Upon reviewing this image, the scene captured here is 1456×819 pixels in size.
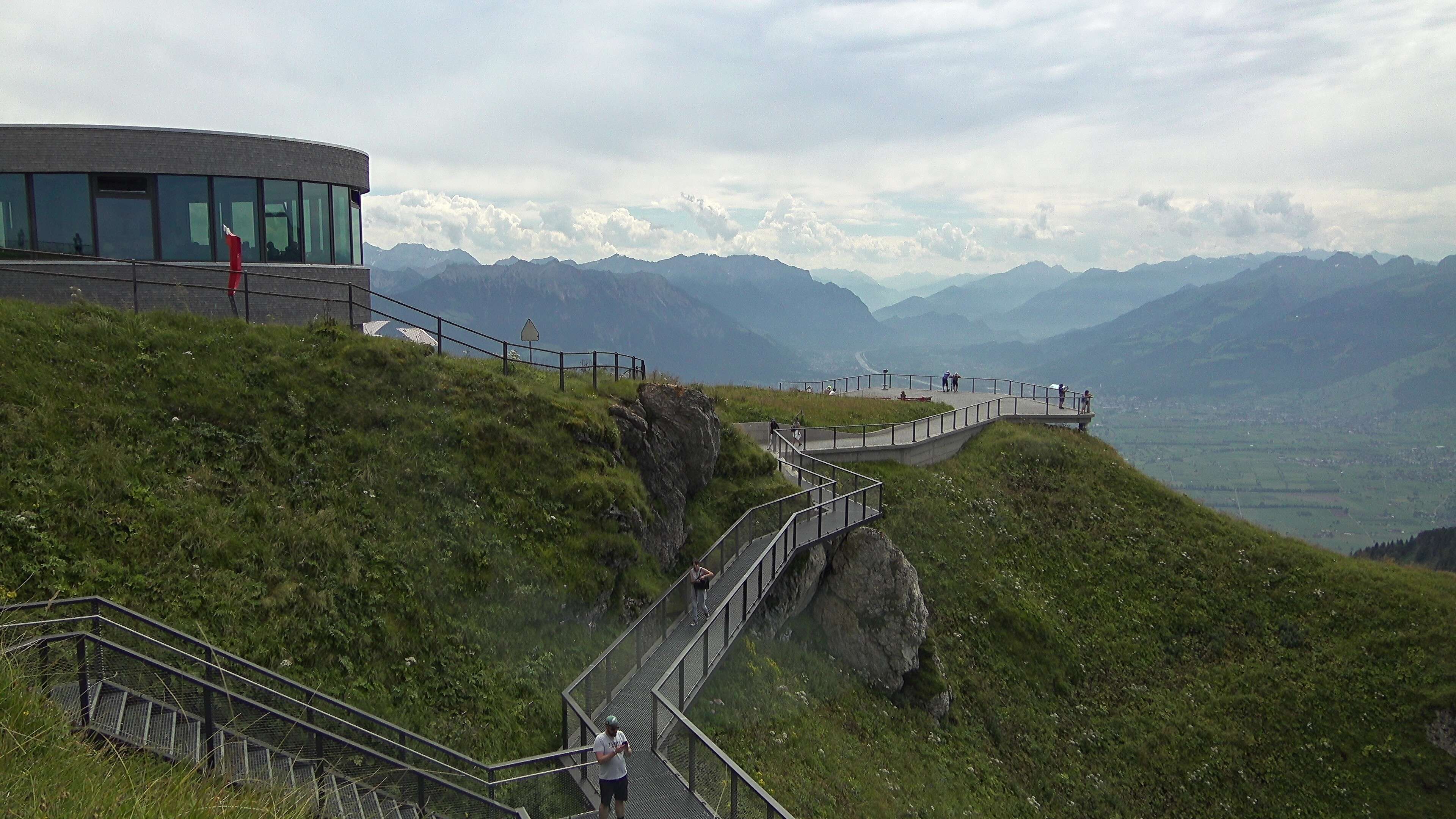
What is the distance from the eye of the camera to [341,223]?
22.8 meters

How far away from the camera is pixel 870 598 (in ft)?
66.7

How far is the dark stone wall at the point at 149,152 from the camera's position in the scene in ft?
60.5

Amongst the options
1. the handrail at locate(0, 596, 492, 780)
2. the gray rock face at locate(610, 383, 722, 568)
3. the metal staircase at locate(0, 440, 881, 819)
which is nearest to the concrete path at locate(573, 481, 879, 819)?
the metal staircase at locate(0, 440, 881, 819)

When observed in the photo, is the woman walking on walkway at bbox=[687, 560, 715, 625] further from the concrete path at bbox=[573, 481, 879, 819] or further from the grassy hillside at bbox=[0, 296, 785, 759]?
the grassy hillside at bbox=[0, 296, 785, 759]

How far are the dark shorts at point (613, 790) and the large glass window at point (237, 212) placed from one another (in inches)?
697

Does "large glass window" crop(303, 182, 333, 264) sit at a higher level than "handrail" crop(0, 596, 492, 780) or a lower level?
higher

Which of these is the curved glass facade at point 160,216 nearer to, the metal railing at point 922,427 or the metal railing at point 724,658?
the metal railing at point 724,658

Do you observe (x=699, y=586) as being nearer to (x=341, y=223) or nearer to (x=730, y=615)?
(x=730, y=615)

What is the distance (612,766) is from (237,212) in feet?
60.6

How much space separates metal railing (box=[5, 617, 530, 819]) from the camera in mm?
7609

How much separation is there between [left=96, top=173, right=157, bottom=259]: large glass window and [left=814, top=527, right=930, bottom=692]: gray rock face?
19284mm

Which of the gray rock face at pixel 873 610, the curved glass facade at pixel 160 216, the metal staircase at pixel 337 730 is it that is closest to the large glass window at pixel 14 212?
the curved glass facade at pixel 160 216

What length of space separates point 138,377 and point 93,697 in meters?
8.10

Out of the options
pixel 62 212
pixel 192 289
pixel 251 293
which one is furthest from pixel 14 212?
pixel 251 293
